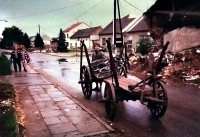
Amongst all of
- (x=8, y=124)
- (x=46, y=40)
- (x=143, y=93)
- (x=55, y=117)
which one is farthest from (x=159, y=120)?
(x=46, y=40)

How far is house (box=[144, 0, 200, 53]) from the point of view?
16734 millimetres

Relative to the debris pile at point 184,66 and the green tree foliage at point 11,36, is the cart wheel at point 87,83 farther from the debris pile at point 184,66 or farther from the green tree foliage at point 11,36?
the green tree foliage at point 11,36

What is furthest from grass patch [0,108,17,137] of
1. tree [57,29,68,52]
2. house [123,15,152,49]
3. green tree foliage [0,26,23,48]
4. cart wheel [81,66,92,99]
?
green tree foliage [0,26,23,48]

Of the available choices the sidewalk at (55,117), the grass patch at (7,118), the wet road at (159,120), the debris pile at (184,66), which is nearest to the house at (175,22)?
the debris pile at (184,66)

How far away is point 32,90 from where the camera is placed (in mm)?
10266

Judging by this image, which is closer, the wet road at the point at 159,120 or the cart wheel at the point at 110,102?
the wet road at the point at 159,120

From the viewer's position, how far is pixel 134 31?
1670 inches

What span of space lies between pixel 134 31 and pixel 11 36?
1575 inches

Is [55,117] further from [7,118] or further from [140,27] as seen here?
[140,27]

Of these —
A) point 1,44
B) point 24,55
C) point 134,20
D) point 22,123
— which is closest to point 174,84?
point 22,123

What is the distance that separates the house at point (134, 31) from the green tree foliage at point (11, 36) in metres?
34.6

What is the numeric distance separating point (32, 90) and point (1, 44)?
65.0 m

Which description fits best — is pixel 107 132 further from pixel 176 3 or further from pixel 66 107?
pixel 176 3

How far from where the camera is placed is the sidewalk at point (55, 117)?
555cm
